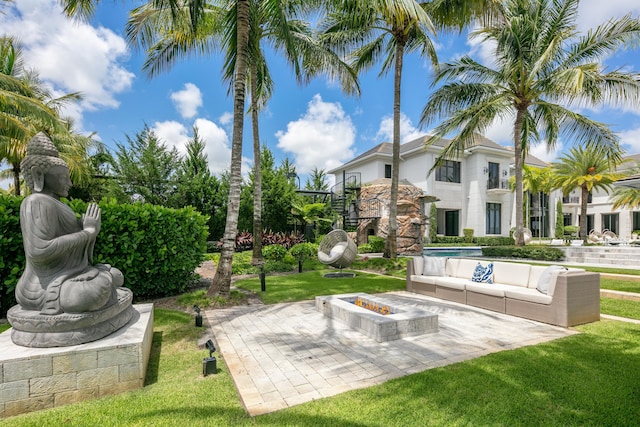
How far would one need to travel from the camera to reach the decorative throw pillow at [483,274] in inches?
276

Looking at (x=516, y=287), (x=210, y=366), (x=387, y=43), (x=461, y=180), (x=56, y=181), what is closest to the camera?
(x=56, y=181)

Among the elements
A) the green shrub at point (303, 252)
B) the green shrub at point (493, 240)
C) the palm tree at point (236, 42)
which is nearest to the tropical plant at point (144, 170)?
the palm tree at point (236, 42)

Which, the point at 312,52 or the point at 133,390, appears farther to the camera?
the point at 312,52

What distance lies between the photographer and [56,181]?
11.8 ft

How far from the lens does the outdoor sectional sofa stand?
18.2ft

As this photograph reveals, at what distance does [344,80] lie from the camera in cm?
1175

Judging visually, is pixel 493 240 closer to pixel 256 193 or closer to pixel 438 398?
pixel 256 193

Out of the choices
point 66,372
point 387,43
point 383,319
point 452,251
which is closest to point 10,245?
point 66,372

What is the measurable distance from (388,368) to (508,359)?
1.61 m

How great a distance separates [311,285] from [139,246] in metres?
4.68

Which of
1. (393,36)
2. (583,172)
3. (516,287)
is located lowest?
(516,287)

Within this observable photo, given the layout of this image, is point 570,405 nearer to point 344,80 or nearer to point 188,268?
point 188,268

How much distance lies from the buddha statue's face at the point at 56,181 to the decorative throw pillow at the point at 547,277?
25.1ft

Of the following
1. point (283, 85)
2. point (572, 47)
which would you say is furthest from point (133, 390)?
point (572, 47)
